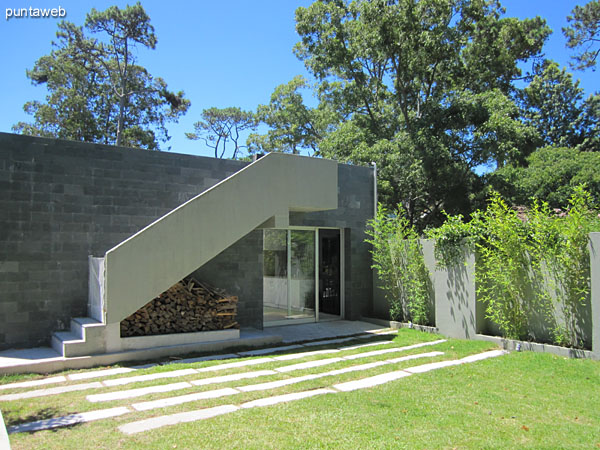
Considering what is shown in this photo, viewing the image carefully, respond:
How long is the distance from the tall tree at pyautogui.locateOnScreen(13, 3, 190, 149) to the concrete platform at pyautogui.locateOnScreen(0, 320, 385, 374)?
18.5 meters

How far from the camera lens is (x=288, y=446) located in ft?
11.7

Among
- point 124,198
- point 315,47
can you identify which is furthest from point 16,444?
point 315,47

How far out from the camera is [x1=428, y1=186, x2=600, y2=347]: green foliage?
6.71 m

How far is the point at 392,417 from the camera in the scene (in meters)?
4.23

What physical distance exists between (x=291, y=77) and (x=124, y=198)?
65.0 feet

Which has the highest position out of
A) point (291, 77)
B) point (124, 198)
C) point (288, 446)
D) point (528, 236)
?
point (291, 77)

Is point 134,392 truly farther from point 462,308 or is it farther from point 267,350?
point 462,308

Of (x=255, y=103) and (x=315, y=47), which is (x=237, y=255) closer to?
(x=315, y=47)

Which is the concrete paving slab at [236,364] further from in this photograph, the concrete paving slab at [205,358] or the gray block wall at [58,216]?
the gray block wall at [58,216]

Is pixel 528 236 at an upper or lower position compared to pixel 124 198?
lower

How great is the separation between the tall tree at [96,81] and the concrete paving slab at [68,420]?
2146 centimetres

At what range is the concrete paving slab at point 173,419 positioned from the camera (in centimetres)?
390

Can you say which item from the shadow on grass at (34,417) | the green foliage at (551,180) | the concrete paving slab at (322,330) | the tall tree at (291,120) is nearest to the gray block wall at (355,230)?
the concrete paving slab at (322,330)

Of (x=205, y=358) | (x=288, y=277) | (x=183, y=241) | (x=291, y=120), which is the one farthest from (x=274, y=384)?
(x=291, y=120)
